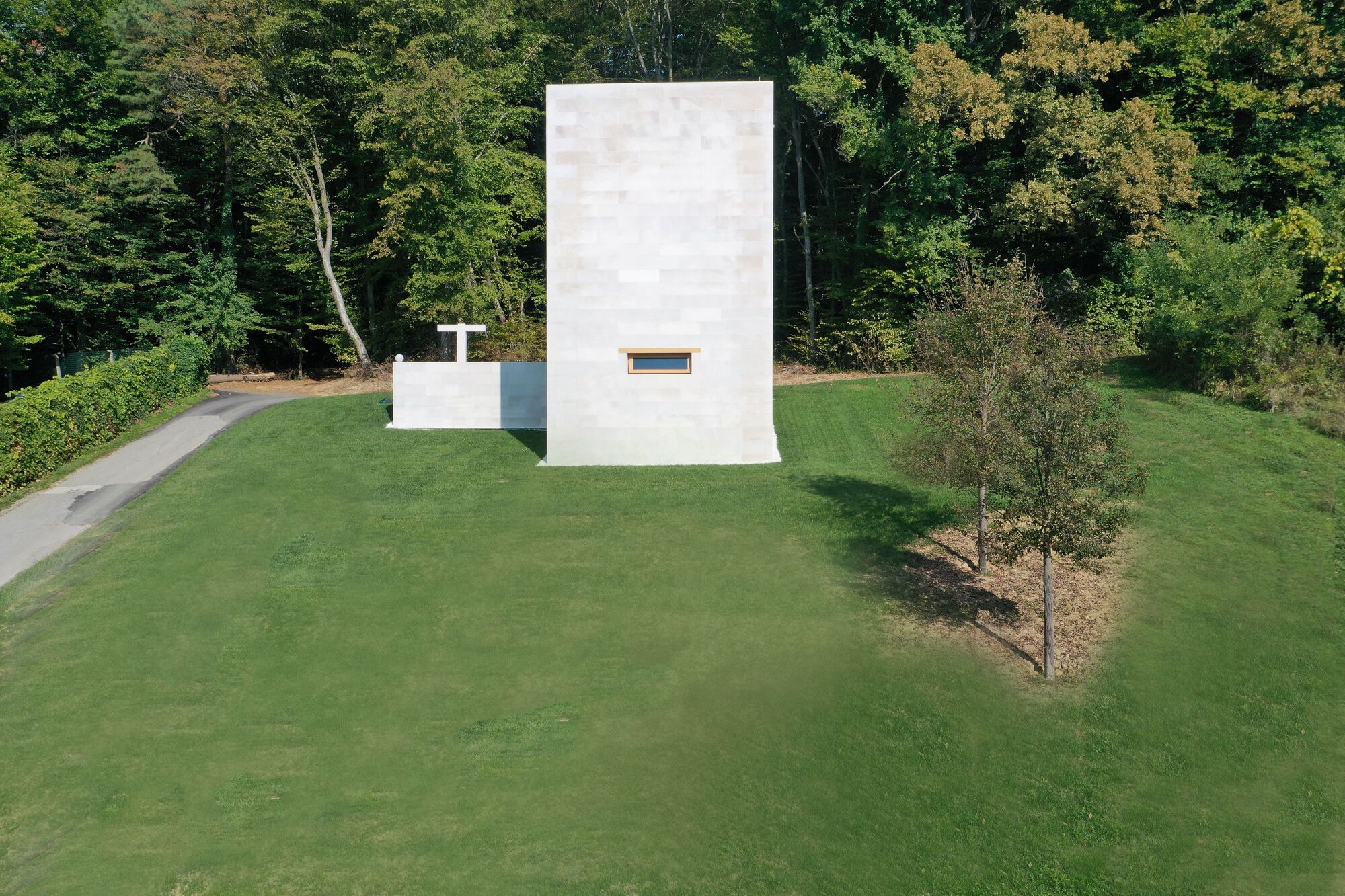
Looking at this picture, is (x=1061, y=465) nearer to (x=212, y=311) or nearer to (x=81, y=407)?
(x=81, y=407)

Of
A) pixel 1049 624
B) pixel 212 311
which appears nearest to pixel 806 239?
pixel 212 311

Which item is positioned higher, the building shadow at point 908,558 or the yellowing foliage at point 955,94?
the yellowing foliage at point 955,94

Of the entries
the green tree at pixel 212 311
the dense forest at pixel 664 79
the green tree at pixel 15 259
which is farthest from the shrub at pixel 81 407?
the green tree at pixel 212 311

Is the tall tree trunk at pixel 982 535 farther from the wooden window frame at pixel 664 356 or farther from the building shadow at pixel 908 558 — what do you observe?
the wooden window frame at pixel 664 356

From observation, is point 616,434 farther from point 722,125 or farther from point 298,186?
point 298,186

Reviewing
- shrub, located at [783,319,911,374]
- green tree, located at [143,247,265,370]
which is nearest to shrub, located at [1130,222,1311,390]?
shrub, located at [783,319,911,374]
